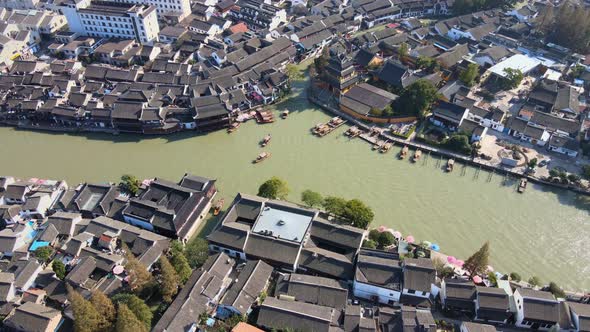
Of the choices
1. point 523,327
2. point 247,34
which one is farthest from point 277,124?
point 523,327

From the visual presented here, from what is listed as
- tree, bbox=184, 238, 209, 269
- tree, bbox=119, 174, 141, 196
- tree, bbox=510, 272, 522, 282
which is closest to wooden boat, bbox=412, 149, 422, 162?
tree, bbox=510, 272, 522, 282

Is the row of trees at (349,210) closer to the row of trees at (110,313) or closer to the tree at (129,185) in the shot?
the row of trees at (110,313)

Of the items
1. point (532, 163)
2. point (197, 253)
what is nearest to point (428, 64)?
point (532, 163)

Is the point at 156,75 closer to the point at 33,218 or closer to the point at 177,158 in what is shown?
the point at 177,158

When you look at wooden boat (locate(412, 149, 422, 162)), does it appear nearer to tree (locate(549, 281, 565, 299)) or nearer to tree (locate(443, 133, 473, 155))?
tree (locate(443, 133, 473, 155))

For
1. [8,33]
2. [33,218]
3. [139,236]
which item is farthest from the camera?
[8,33]

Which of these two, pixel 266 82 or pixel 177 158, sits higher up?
pixel 266 82

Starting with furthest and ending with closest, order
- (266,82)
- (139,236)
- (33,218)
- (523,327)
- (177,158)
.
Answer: (266,82) → (177,158) → (33,218) → (139,236) → (523,327)
